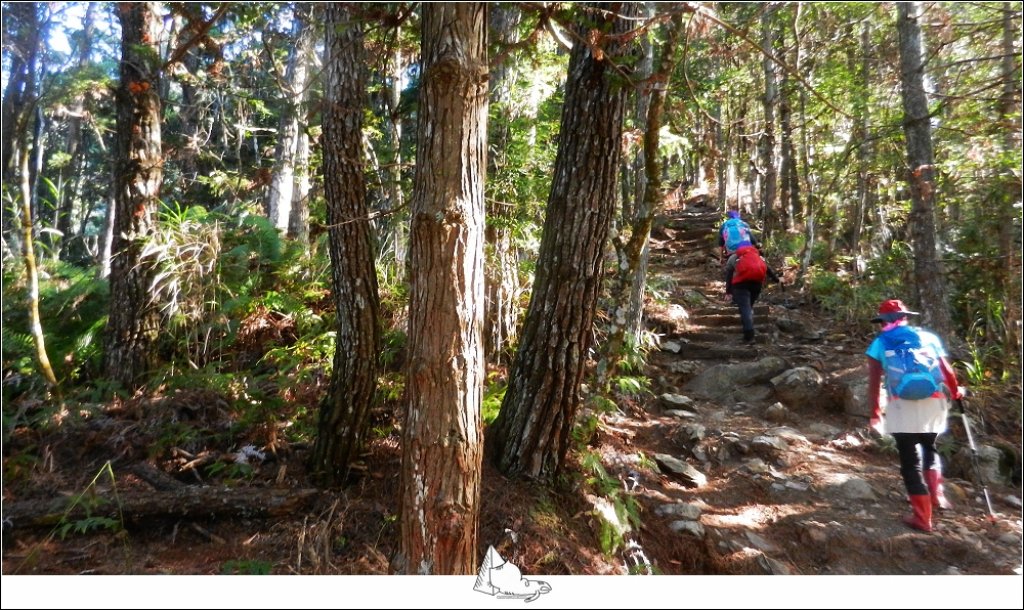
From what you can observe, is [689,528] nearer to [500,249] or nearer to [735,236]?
[500,249]

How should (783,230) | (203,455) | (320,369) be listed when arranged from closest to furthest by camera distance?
(203,455)
(320,369)
(783,230)

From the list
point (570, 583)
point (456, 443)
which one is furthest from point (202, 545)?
point (570, 583)

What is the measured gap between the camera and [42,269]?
22.1 feet

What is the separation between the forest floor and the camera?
3832 mm

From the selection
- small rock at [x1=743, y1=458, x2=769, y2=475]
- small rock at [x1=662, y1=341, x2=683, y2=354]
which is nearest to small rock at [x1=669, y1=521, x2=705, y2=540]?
small rock at [x1=743, y1=458, x2=769, y2=475]

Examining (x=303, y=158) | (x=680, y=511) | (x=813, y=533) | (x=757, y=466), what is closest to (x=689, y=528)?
(x=680, y=511)

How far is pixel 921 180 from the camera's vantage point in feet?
17.5

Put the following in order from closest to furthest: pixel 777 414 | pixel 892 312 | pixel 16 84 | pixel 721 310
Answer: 1. pixel 892 312
2. pixel 16 84
3. pixel 777 414
4. pixel 721 310

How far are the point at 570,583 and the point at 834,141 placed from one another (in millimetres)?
8264

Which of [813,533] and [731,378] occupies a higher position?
[731,378]

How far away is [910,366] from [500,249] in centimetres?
352

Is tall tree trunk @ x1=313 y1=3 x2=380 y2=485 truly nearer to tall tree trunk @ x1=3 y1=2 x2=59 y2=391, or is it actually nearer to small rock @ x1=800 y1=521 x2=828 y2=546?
tall tree trunk @ x1=3 y1=2 x2=59 y2=391

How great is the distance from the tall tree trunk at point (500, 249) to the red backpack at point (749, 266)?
417 cm

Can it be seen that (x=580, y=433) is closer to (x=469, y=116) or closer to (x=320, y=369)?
(x=320, y=369)
